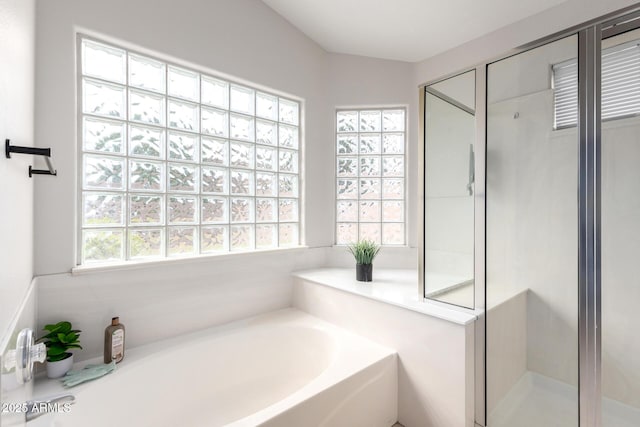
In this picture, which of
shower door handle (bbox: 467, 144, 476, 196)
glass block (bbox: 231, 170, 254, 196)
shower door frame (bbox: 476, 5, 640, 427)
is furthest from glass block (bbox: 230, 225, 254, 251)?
shower door frame (bbox: 476, 5, 640, 427)

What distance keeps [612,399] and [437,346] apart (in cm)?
67

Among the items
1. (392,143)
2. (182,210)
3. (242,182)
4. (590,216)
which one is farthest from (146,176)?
(590,216)

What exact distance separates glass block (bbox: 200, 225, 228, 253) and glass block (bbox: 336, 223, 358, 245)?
3.56ft

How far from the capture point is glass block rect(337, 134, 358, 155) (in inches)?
107

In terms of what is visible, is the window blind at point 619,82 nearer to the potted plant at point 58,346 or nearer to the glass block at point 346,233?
the glass block at point 346,233

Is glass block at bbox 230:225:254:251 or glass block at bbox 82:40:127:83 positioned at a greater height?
glass block at bbox 82:40:127:83

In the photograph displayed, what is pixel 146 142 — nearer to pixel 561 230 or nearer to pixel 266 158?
pixel 266 158

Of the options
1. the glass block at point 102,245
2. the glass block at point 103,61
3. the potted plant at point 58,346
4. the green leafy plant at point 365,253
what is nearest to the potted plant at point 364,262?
the green leafy plant at point 365,253

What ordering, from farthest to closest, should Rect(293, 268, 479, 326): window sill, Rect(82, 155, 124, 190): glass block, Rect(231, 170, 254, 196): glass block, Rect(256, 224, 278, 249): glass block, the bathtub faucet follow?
Rect(256, 224, 278, 249): glass block, Rect(231, 170, 254, 196): glass block, Rect(82, 155, 124, 190): glass block, Rect(293, 268, 479, 326): window sill, the bathtub faucet

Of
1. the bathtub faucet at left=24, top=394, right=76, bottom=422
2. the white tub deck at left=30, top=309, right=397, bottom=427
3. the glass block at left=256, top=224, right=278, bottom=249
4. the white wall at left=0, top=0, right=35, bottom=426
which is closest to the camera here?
the white wall at left=0, top=0, right=35, bottom=426

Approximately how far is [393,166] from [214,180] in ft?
5.23

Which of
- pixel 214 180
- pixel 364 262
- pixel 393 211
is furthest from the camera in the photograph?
pixel 393 211

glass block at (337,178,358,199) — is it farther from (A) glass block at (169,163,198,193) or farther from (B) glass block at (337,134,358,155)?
(A) glass block at (169,163,198,193)

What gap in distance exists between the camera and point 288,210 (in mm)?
2490
